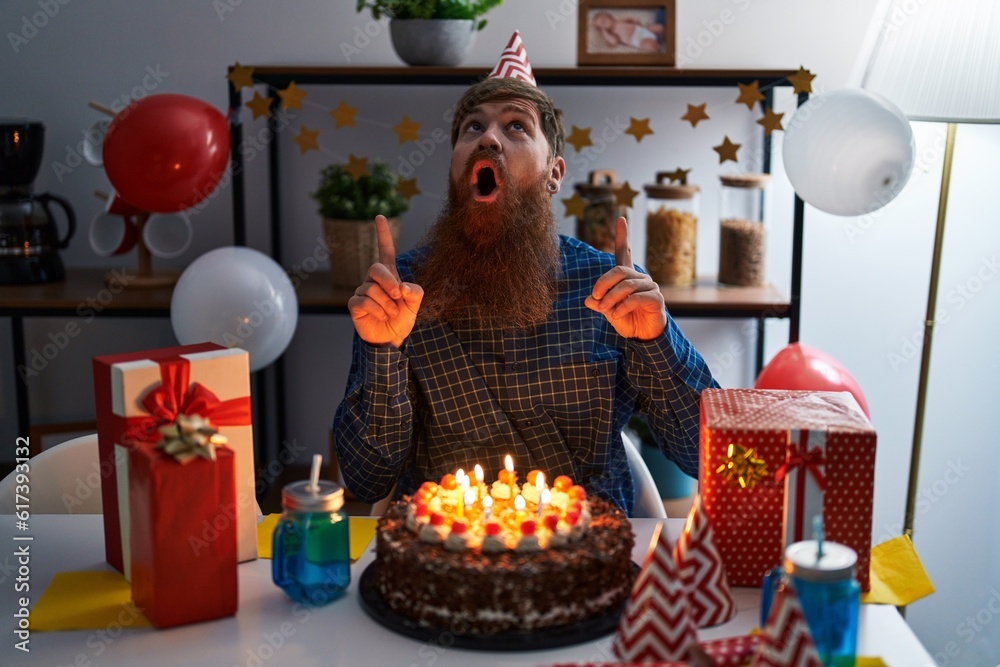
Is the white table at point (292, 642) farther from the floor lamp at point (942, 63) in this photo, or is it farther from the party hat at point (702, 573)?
the floor lamp at point (942, 63)

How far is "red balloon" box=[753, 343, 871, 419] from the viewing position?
2033 mm

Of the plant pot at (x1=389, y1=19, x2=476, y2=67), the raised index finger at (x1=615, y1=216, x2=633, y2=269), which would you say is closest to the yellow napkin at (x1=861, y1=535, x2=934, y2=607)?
the raised index finger at (x1=615, y1=216, x2=633, y2=269)

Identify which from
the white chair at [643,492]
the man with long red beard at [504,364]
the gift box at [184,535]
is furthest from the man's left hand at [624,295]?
the gift box at [184,535]

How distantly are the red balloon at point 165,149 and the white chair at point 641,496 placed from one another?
35.5 inches

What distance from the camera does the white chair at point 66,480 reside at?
1.54 m

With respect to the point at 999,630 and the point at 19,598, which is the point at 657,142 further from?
the point at 19,598

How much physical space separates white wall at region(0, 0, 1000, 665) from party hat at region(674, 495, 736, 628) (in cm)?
161

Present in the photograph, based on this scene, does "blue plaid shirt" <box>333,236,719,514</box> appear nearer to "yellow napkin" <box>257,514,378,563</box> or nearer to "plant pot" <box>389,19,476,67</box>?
"yellow napkin" <box>257,514,378,563</box>

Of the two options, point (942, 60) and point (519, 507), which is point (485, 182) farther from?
point (942, 60)

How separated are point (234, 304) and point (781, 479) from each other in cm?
137

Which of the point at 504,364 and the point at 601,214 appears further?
the point at 601,214

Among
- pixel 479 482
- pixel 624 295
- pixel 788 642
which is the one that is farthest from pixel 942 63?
pixel 788 642

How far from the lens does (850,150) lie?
1.93 m

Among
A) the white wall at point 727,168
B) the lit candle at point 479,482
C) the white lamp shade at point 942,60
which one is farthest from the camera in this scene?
the white wall at point 727,168
